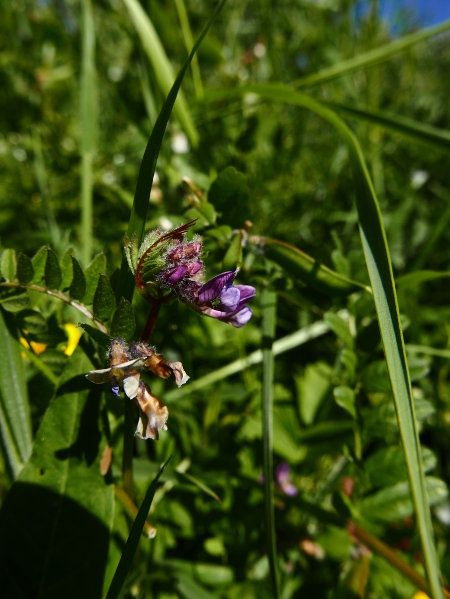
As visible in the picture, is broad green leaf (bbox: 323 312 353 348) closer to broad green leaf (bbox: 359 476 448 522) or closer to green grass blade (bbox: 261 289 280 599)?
green grass blade (bbox: 261 289 280 599)

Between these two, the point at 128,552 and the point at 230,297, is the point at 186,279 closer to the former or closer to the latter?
the point at 230,297

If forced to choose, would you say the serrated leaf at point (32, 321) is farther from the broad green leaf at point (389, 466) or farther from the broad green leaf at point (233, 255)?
the broad green leaf at point (389, 466)

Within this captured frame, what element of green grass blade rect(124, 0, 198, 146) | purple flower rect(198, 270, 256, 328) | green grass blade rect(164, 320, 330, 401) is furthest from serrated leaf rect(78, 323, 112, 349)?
green grass blade rect(124, 0, 198, 146)

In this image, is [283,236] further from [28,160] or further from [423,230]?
[28,160]

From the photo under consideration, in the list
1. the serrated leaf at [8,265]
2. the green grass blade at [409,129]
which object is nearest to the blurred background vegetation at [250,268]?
the serrated leaf at [8,265]

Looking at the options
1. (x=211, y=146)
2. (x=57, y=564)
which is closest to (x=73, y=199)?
(x=211, y=146)

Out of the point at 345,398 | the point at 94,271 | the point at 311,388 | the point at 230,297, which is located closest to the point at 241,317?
the point at 230,297
